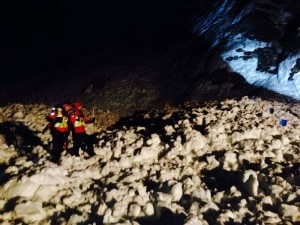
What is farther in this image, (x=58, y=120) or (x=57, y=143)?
(x=57, y=143)

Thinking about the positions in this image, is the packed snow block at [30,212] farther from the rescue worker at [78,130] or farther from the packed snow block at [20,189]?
the rescue worker at [78,130]

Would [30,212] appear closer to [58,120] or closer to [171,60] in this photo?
[58,120]

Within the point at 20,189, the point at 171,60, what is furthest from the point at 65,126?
the point at 171,60

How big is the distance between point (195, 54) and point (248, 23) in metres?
2.26

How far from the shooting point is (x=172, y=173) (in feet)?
23.5

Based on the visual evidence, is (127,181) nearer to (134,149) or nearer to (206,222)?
(134,149)

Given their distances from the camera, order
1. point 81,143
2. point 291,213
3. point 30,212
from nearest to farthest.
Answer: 1. point 291,213
2. point 30,212
3. point 81,143

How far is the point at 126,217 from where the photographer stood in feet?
19.6

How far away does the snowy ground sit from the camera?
592 cm

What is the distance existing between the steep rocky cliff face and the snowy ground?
2.03 m

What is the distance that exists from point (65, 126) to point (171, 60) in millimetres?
7704

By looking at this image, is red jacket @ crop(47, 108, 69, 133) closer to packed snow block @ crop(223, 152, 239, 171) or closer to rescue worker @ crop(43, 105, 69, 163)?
rescue worker @ crop(43, 105, 69, 163)

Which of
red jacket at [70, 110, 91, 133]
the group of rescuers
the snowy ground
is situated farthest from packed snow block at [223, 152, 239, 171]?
red jacket at [70, 110, 91, 133]

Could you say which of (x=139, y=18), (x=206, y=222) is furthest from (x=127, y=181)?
(x=139, y=18)
